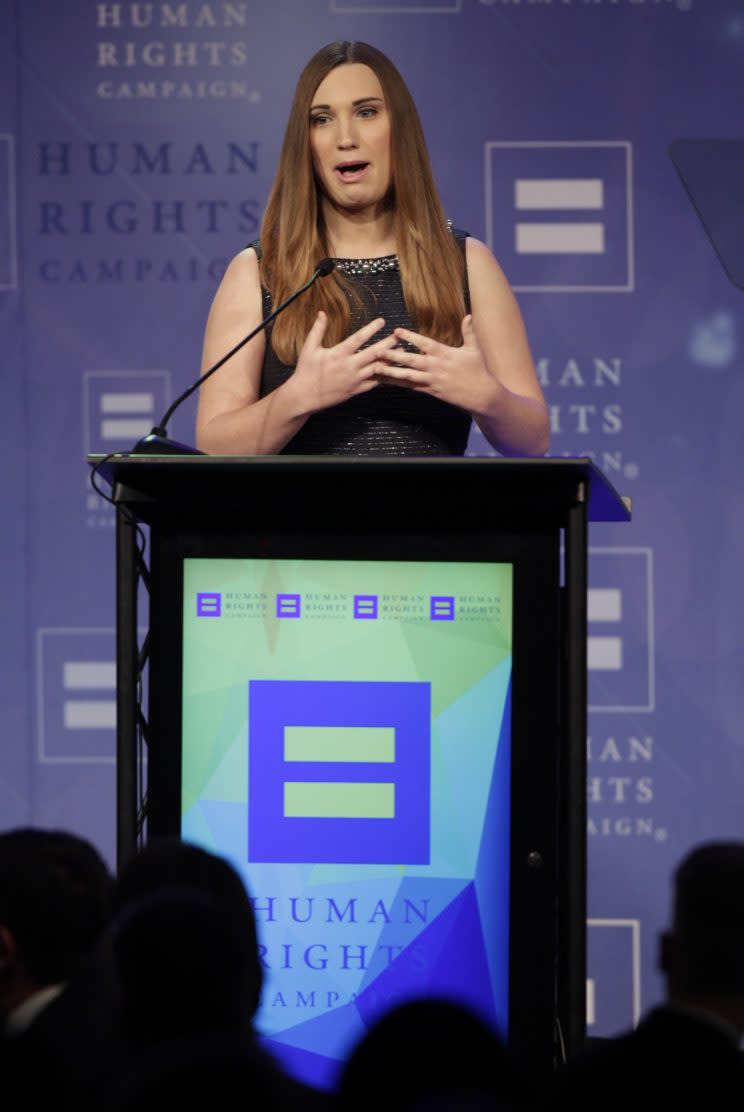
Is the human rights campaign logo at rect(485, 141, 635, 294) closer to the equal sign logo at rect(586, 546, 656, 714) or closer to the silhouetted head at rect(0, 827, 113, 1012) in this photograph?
the equal sign logo at rect(586, 546, 656, 714)

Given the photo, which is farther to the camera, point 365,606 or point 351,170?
point 351,170

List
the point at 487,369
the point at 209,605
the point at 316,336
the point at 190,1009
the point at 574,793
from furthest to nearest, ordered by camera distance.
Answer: the point at 487,369 → the point at 316,336 → the point at 209,605 → the point at 574,793 → the point at 190,1009

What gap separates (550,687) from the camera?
5.97ft

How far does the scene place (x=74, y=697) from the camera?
12.7ft

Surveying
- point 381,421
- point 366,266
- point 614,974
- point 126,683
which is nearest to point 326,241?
point 366,266

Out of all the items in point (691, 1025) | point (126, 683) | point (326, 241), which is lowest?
point (691, 1025)

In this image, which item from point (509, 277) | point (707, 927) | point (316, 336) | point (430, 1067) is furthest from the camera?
point (509, 277)

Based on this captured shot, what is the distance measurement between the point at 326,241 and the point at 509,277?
63.7 inches

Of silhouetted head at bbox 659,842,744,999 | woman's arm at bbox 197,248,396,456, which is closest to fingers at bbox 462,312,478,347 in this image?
woman's arm at bbox 197,248,396,456

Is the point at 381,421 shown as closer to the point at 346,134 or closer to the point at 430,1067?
the point at 346,134

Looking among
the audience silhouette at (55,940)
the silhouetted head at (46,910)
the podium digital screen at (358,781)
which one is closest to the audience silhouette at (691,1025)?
the audience silhouette at (55,940)

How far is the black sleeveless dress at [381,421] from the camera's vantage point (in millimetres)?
2184

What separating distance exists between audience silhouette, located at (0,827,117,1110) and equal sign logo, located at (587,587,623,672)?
8.83 ft

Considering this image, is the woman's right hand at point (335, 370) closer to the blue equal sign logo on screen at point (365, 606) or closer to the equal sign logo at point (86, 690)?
the blue equal sign logo on screen at point (365, 606)
